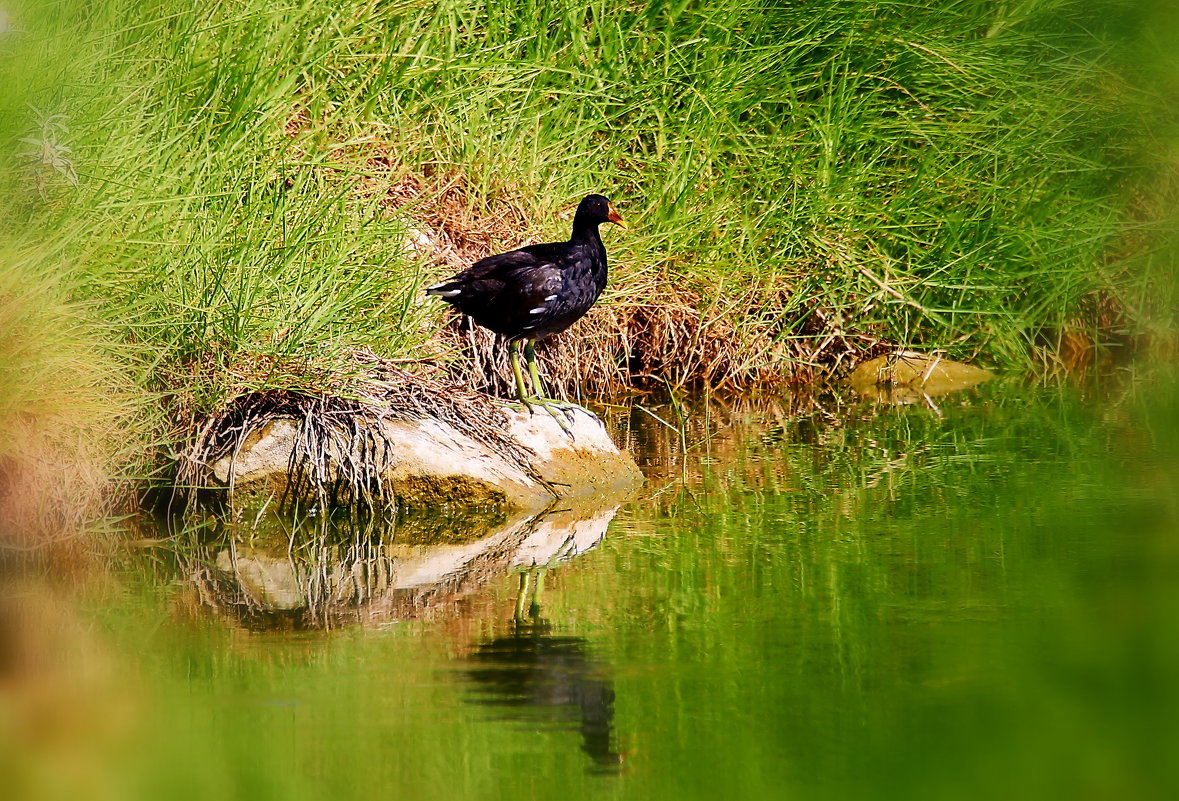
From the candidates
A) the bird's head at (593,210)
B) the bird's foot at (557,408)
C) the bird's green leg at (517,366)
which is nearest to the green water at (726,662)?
the bird's foot at (557,408)

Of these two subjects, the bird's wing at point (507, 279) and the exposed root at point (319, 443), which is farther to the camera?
the bird's wing at point (507, 279)

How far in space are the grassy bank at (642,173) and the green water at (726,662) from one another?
1.34m

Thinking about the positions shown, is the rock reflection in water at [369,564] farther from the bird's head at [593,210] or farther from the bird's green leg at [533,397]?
the bird's head at [593,210]

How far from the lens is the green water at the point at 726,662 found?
3924mm

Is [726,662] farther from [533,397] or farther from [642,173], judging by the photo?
[642,173]

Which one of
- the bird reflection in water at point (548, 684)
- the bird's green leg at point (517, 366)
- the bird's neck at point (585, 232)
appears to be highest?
the bird's neck at point (585, 232)

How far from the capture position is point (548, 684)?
178 inches

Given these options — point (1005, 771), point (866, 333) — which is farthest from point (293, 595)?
point (866, 333)

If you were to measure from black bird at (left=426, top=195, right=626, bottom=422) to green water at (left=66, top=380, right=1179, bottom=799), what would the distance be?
95 cm

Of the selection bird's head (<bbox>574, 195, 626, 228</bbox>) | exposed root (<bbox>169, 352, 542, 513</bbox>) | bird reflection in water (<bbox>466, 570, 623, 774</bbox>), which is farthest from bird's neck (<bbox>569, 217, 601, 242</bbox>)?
bird reflection in water (<bbox>466, 570, 623, 774</bbox>)

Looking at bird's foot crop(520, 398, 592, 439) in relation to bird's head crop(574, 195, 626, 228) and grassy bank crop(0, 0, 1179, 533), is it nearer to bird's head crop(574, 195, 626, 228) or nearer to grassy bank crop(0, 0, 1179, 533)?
grassy bank crop(0, 0, 1179, 533)

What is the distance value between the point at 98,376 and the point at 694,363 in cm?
485

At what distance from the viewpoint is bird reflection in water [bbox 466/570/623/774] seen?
4172 millimetres

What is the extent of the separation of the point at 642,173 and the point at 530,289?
2.59 metres
